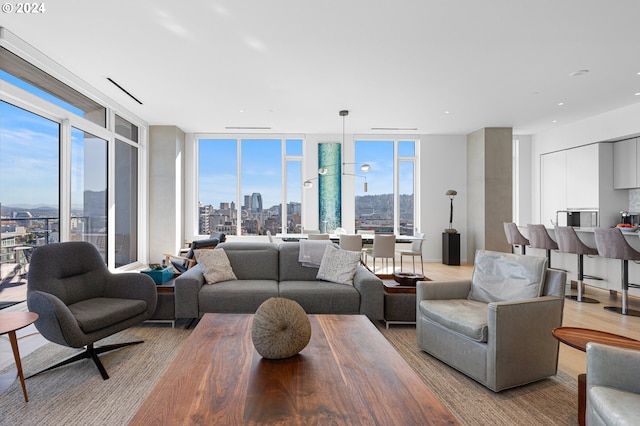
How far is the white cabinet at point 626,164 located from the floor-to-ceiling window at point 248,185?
632 cm

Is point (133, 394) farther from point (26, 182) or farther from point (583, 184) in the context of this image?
point (583, 184)

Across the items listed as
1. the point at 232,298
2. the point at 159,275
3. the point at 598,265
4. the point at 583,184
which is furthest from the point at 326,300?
the point at 583,184

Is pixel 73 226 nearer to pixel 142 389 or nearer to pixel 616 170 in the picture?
pixel 142 389

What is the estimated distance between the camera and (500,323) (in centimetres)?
214

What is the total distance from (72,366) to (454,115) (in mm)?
6694

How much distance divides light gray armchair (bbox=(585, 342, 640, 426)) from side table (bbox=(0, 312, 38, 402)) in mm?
2944

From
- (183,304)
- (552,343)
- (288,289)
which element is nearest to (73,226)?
(183,304)

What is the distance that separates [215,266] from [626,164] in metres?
7.29

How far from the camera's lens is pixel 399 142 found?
8.38 meters

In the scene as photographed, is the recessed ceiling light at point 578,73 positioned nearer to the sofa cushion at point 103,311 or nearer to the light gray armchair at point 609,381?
the light gray armchair at point 609,381

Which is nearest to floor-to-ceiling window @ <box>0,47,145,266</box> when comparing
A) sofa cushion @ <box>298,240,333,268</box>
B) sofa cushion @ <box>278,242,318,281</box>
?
sofa cushion @ <box>278,242,318,281</box>

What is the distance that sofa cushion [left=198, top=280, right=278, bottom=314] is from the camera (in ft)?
10.5

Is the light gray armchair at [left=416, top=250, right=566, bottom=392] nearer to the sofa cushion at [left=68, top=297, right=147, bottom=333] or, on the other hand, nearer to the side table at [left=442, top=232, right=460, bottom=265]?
the sofa cushion at [left=68, top=297, right=147, bottom=333]

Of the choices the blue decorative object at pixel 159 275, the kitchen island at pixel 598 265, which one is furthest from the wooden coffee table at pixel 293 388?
the kitchen island at pixel 598 265
